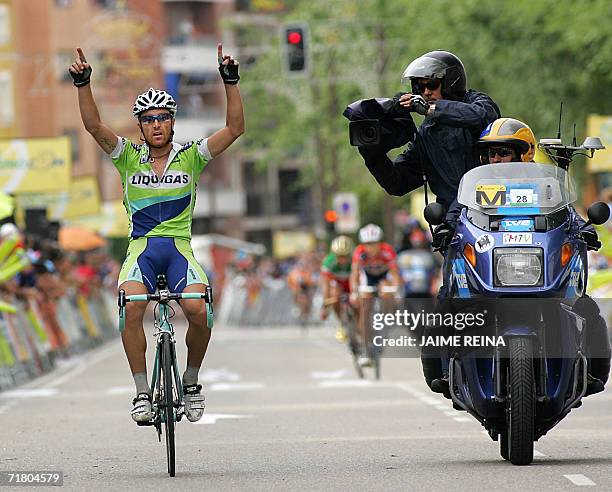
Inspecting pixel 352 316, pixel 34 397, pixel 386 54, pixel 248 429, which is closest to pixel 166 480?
pixel 248 429

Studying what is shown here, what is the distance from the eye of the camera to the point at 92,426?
1642cm

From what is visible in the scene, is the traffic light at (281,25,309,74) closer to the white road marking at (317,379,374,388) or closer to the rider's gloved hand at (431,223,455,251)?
the white road marking at (317,379,374,388)

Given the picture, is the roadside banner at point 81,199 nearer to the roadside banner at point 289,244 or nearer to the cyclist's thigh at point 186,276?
the cyclist's thigh at point 186,276

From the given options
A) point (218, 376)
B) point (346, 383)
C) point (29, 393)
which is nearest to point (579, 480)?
point (346, 383)

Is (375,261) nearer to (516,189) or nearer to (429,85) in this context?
(429,85)

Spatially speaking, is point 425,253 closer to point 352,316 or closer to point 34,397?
point 352,316

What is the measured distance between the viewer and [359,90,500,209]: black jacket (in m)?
11.7

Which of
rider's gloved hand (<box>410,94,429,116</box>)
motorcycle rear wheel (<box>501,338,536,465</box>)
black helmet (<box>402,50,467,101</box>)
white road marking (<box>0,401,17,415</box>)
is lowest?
white road marking (<box>0,401,17,415</box>)

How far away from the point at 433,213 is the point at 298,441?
2.98m

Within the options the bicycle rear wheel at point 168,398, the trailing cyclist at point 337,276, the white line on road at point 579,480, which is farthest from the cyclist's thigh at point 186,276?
the trailing cyclist at point 337,276

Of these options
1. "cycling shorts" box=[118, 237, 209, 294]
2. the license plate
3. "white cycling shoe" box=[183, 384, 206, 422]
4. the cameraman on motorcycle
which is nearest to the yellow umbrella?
"cycling shorts" box=[118, 237, 209, 294]

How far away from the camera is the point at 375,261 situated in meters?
24.7

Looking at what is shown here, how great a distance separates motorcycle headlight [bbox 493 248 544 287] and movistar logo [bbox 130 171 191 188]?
2158 mm

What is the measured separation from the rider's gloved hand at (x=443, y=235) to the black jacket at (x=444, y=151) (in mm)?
472
